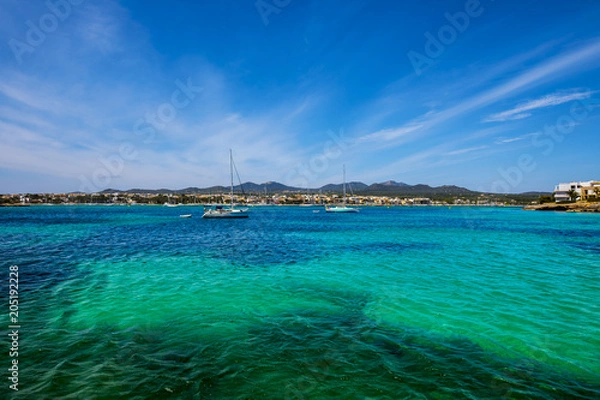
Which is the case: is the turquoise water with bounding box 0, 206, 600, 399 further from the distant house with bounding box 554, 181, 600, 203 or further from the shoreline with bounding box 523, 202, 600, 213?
the distant house with bounding box 554, 181, 600, 203

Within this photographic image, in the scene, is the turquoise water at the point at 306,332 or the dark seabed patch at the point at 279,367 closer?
the dark seabed patch at the point at 279,367

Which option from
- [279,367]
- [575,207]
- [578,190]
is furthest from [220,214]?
[578,190]

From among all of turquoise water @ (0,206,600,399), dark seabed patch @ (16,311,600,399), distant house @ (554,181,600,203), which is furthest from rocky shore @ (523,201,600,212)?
dark seabed patch @ (16,311,600,399)

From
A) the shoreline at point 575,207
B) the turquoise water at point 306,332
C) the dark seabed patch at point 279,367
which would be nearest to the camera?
the dark seabed patch at point 279,367

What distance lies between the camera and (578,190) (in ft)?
414

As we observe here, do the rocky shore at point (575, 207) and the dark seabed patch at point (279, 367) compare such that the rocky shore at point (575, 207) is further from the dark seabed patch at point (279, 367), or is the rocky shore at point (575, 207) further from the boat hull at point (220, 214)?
the dark seabed patch at point (279, 367)

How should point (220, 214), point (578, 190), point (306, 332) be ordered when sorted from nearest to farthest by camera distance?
point (306, 332) < point (220, 214) < point (578, 190)

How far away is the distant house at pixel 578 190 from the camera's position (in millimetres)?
114312

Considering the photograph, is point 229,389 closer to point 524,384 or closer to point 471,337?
point 524,384

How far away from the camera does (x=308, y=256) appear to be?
74.0 ft

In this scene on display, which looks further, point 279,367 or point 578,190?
point 578,190

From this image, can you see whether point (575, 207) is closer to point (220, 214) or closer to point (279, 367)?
point (220, 214)

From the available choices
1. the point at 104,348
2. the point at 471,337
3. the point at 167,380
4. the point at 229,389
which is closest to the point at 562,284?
the point at 471,337

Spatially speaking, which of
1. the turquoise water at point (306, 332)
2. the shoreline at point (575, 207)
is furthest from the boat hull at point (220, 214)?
the shoreline at point (575, 207)
